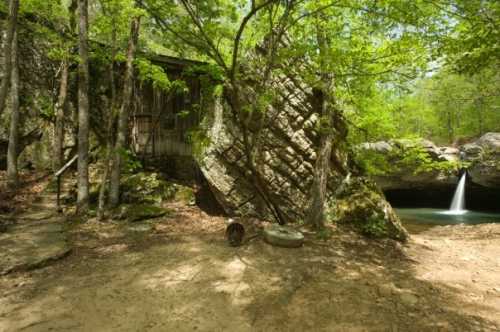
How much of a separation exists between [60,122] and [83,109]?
4320 millimetres

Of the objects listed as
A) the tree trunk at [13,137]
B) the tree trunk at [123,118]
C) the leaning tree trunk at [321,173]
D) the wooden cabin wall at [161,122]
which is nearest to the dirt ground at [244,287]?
the leaning tree trunk at [321,173]

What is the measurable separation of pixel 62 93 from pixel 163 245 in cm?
876

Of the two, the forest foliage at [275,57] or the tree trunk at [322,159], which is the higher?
the forest foliage at [275,57]

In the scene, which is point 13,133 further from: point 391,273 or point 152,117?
point 391,273

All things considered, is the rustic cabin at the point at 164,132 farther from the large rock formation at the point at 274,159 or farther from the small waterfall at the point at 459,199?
the small waterfall at the point at 459,199

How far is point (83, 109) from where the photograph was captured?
7.89 meters

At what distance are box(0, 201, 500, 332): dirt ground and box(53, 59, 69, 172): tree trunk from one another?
536cm

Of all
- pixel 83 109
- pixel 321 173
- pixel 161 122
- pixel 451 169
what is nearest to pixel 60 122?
pixel 161 122

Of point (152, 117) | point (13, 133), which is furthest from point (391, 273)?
point (13, 133)

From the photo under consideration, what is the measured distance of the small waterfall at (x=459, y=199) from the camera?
1934 cm

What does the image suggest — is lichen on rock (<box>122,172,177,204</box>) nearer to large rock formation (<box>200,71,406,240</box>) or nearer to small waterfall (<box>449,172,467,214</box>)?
large rock formation (<box>200,71,406,240</box>)

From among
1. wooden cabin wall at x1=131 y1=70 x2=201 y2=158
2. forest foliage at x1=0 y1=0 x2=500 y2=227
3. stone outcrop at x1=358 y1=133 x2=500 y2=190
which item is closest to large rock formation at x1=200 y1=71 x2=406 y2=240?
forest foliage at x1=0 y1=0 x2=500 y2=227

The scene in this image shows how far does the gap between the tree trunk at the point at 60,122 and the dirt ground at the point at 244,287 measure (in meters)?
5.36

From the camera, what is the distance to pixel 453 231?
38.1 feet
